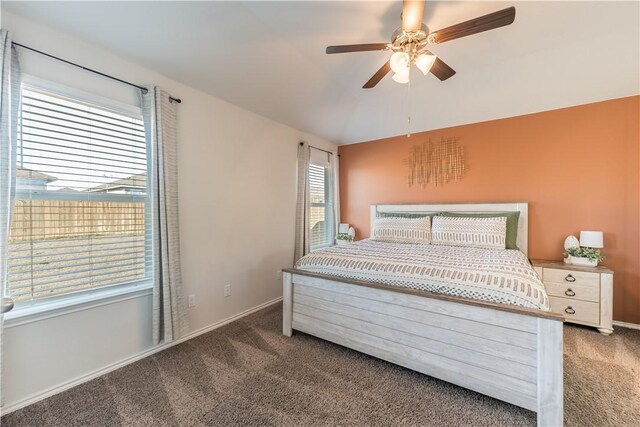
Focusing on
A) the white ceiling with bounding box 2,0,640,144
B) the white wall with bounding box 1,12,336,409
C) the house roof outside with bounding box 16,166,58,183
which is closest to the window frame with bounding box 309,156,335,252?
the white wall with bounding box 1,12,336,409

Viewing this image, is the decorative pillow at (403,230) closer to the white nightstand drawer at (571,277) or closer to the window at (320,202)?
the window at (320,202)

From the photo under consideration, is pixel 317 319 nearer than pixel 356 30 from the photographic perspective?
No

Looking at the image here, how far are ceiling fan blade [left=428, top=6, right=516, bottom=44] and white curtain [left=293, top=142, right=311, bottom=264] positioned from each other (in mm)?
2230

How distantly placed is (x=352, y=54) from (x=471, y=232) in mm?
2184

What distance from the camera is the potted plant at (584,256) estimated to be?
251cm

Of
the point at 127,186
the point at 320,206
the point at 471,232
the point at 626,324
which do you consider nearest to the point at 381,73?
the point at 471,232

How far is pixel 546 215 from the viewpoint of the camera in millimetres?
2932

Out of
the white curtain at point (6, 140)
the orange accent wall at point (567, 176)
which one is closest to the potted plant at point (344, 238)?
the orange accent wall at point (567, 176)

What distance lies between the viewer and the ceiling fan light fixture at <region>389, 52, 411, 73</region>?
65.7 inches

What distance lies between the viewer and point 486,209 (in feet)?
10.5

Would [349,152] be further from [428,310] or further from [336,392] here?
[336,392]

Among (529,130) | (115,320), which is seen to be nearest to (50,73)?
(115,320)

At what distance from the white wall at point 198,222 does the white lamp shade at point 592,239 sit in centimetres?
313

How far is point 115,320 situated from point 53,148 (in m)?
1.25
